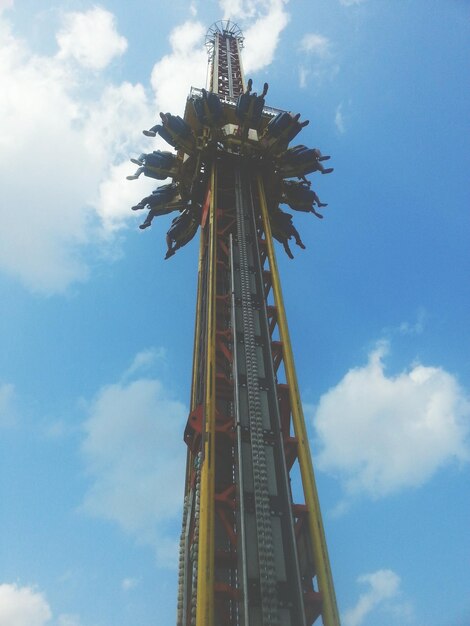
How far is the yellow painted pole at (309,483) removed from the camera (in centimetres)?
1090

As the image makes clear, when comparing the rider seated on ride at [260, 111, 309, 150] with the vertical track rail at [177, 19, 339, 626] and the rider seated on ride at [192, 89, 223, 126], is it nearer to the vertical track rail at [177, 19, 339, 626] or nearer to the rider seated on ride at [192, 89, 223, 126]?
the rider seated on ride at [192, 89, 223, 126]

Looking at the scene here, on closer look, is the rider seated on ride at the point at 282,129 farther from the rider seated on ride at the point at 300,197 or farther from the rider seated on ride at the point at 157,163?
the rider seated on ride at the point at 157,163

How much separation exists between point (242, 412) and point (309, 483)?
8.59ft

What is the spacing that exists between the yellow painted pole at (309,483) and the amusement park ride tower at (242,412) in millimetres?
30

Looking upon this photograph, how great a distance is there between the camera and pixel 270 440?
13859 millimetres

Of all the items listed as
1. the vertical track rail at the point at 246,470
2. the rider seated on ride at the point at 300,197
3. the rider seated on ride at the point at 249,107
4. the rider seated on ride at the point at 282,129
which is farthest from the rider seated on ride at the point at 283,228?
the vertical track rail at the point at 246,470

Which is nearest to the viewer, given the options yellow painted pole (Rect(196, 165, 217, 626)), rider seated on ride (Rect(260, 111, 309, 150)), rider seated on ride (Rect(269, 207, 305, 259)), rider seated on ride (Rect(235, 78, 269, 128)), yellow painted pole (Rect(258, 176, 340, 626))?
yellow painted pole (Rect(196, 165, 217, 626))

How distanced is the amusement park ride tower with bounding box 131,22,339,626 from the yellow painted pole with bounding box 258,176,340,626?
30 mm

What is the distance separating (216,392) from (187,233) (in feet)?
45.4

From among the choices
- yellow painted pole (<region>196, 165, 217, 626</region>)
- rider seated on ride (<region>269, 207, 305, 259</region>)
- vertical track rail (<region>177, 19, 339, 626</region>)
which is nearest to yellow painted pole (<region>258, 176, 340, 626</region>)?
vertical track rail (<region>177, 19, 339, 626</region>)

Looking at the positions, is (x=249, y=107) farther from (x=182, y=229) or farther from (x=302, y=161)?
(x=182, y=229)

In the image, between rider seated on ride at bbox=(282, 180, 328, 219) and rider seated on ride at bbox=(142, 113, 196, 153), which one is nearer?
rider seated on ride at bbox=(142, 113, 196, 153)

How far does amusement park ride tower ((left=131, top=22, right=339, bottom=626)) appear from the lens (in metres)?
11.1

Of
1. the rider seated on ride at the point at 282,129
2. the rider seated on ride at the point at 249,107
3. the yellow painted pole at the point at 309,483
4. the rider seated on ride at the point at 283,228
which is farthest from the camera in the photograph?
the rider seated on ride at the point at 283,228
